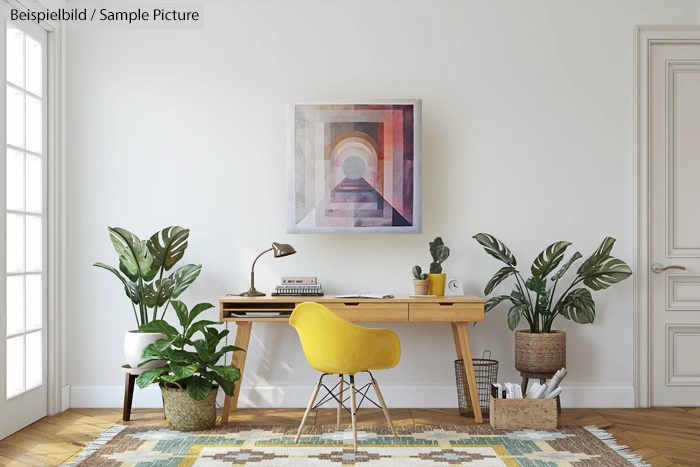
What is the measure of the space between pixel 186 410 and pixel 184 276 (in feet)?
2.78

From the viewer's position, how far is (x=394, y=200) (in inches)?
170

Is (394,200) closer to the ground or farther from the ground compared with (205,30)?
closer to the ground

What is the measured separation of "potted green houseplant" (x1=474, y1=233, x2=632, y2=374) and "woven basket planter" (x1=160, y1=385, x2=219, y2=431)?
5.71 ft

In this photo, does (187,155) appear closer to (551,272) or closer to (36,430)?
(36,430)

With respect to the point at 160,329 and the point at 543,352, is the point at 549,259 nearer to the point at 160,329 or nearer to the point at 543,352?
the point at 543,352

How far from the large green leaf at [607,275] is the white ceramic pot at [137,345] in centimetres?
256

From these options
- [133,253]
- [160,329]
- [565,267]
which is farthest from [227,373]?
[565,267]

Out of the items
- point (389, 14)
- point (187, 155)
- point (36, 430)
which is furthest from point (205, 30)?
point (36, 430)

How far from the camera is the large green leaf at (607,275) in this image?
413cm

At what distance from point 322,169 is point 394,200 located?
1.59ft

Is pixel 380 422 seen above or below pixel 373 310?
below

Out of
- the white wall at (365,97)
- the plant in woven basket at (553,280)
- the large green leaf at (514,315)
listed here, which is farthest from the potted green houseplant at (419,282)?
the large green leaf at (514,315)

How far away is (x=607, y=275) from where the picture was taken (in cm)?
418

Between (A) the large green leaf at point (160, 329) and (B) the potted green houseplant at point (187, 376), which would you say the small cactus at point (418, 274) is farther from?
(A) the large green leaf at point (160, 329)
